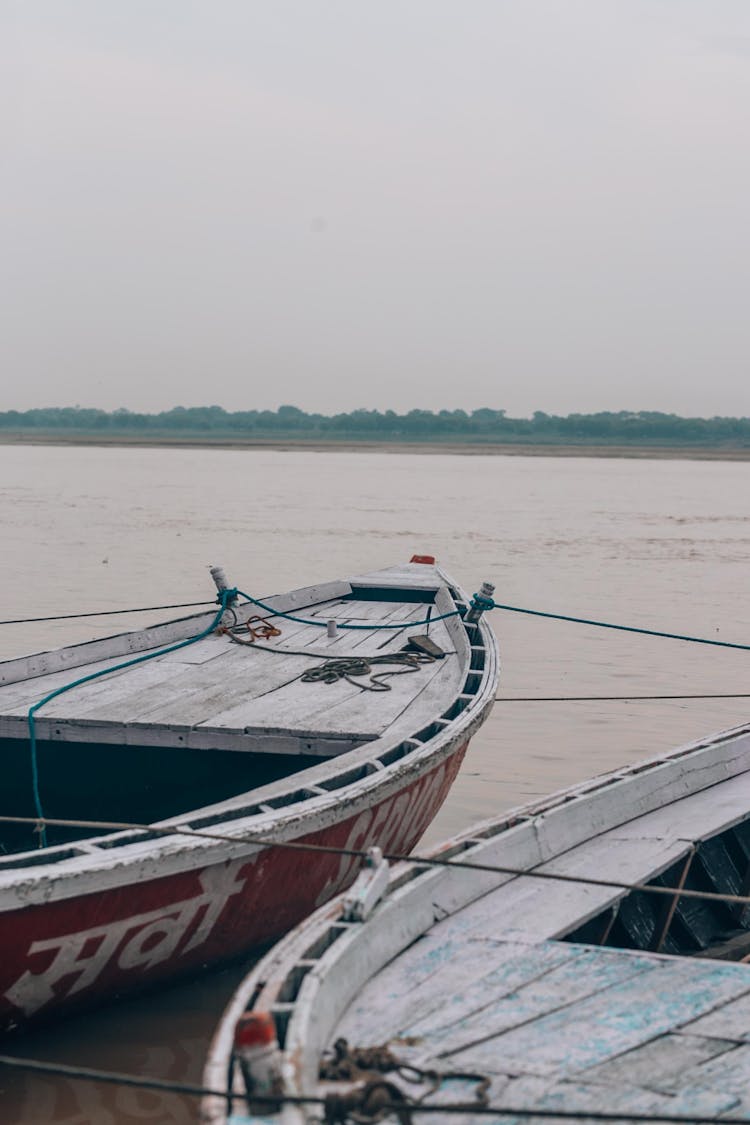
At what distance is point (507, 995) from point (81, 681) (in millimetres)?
4169

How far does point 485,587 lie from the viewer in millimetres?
10117

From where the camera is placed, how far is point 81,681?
729 centimetres

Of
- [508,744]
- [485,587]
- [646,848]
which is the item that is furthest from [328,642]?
[646,848]

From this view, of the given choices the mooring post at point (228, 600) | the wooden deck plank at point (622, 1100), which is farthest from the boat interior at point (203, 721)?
the wooden deck plank at point (622, 1100)

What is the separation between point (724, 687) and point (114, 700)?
327 inches

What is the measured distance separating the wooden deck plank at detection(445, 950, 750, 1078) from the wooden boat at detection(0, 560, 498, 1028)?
1491 mm

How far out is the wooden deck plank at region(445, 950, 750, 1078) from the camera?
3.39m

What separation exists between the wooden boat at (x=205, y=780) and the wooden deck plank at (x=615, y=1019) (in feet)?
4.89

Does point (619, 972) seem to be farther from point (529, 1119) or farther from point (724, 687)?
point (724, 687)

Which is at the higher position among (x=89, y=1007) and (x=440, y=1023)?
(x=440, y=1023)

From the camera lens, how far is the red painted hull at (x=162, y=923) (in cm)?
445

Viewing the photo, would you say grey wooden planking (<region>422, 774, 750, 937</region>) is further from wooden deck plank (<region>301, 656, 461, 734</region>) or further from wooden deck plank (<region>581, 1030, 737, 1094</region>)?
wooden deck plank (<region>301, 656, 461, 734</region>)

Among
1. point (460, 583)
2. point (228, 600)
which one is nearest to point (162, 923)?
point (228, 600)

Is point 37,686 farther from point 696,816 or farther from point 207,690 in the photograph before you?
point 696,816
